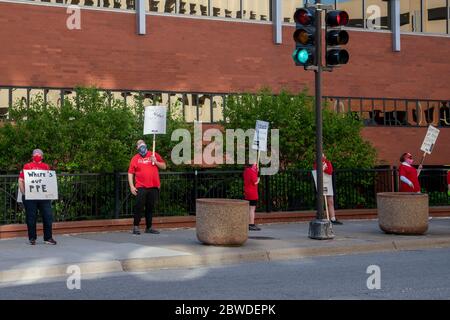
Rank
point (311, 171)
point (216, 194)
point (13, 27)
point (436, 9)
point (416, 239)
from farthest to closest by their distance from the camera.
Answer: point (436, 9), point (13, 27), point (311, 171), point (216, 194), point (416, 239)

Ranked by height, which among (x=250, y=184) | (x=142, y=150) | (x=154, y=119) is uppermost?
(x=154, y=119)

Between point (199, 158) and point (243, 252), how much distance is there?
924 centimetres

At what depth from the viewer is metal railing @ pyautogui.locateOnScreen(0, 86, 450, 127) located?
26.3 meters

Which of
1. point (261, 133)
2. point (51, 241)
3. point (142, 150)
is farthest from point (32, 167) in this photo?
point (261, 133)

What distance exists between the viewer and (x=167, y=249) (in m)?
14.3

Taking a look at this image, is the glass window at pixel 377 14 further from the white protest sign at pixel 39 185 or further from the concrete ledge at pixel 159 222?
the white protest sign at pixel 39 185

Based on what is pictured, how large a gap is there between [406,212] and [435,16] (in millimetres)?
20548

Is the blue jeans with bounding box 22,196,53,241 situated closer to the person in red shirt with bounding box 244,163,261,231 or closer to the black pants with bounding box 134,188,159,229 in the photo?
the black pants with bounding box 134,188,159,229

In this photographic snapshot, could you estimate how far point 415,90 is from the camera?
1346 inches

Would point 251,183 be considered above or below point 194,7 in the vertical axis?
below

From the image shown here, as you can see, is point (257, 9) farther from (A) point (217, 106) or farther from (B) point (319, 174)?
(B) point (319, 174)

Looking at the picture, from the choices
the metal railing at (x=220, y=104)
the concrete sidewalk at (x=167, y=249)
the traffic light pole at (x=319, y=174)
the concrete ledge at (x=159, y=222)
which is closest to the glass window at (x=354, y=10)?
the metal railing at (x=220, y=104)
